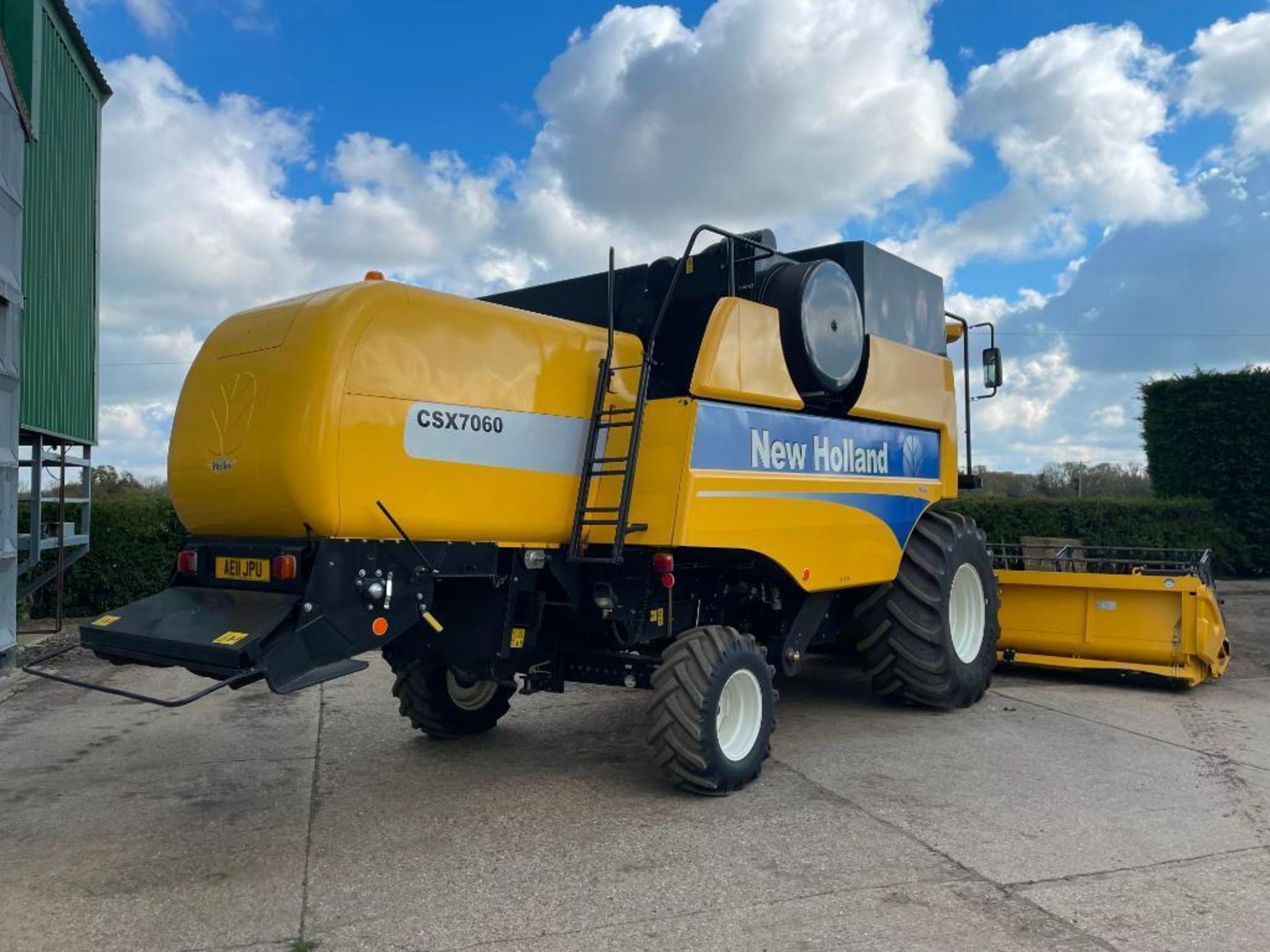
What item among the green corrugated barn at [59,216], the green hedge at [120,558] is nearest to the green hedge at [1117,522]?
the green hedge at [120,558]

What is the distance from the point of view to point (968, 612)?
24.3 ft

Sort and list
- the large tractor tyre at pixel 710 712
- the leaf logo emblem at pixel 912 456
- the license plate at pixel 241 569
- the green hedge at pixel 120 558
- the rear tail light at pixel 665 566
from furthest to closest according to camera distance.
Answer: the green hedge at pixel 120 558, the leaf logo emblem at pixel 912 456, the rear tail light at pixel 665 566, the large tractor tyre at pixel 710 712, the license plate at pixel 241 569

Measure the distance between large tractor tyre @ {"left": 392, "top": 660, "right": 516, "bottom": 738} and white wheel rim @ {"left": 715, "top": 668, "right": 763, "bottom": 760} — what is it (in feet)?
4.64

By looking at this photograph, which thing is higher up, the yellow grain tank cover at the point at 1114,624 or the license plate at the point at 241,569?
the license plate at the point at 241,569

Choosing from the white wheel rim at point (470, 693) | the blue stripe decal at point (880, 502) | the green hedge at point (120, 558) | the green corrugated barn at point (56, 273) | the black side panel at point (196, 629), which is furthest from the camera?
the green hedge at point (120, 558)

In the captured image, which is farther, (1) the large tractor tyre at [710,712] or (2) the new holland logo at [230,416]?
(1) the large tractor tyre at [710,712]

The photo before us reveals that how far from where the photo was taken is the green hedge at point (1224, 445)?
57.1 ft

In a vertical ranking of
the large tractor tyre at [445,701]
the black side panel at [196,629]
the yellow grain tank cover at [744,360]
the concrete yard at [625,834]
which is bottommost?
the concrete yard at [625,834]

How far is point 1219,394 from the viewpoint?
17.7 meters

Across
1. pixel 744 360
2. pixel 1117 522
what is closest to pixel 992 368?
pixel 744 360

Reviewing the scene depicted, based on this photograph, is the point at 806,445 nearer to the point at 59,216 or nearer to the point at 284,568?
the point at 284,568

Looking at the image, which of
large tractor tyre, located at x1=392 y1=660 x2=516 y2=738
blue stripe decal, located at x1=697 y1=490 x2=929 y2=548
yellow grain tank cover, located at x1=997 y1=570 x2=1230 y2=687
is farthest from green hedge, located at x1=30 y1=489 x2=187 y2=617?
yellow grain tank cover, located at x1=997 y1=570 x2=1230 y2=687

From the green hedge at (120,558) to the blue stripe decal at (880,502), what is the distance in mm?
8286

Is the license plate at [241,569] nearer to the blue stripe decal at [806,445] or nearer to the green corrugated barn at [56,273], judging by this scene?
the blue stripe decal at [806,445]
